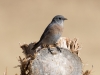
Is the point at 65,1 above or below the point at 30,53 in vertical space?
above

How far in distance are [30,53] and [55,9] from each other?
14464 mm

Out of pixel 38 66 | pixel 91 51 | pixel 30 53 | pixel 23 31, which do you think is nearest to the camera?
pixel 38 66

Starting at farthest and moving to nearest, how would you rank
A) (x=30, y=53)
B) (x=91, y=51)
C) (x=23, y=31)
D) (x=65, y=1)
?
(x=65, y=1), (x=23, y=31), (x=91, y=51), (x=30, y=53)

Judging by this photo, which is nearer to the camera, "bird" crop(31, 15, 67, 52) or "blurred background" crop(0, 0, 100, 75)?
"bird" crop(31, 15, 67, 52)

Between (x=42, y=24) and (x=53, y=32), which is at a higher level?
(x=42, y=24)

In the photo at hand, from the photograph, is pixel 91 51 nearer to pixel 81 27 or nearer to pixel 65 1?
pixel 81 27

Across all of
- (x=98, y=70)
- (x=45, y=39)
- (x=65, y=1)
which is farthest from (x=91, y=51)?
(x=45, y=39)

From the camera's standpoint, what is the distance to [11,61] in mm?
19656

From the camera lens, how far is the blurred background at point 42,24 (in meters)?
20.3

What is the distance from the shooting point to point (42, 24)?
77.3ft

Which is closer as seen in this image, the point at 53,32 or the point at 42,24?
the point at 53,32

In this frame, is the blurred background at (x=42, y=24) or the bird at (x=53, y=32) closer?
the bird at (x=53, y=32)

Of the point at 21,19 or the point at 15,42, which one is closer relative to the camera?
the point at 15,42

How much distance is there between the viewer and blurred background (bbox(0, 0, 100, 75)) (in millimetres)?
20312
